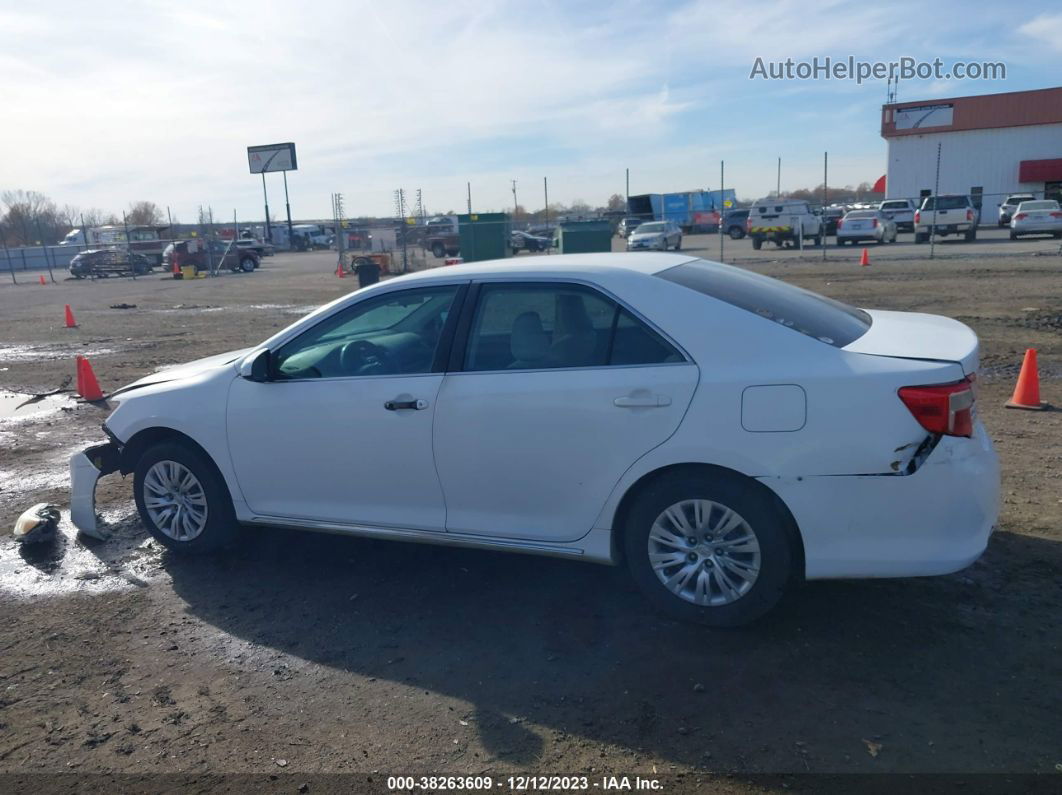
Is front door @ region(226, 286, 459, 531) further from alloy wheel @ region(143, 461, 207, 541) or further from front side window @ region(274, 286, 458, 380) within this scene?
alloy wheel @ region(143, 461, 207, 541)

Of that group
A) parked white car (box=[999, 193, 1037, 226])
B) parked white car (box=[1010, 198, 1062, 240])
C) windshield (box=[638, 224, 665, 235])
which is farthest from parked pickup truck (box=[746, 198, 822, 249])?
parked white car (box=[999, 193, 1037, 226])

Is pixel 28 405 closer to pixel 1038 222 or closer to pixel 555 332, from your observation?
pixel 555 332

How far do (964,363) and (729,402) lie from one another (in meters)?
1.02

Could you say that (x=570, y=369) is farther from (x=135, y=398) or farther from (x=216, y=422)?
(x=135, y=398)

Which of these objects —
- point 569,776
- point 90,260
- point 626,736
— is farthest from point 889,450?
point 90,260

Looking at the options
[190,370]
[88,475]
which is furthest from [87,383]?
[190,370]

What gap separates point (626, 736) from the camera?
343 centimetres

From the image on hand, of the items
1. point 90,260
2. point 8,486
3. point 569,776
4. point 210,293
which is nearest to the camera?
point 569,776

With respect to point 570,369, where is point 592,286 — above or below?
above

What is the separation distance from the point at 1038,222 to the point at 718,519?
3444 centimetres

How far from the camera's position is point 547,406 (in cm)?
426

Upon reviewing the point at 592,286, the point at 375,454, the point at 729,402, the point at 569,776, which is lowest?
the point at 569,776

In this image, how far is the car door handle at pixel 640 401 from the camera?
4023 mm

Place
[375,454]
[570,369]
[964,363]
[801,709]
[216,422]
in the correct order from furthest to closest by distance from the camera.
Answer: [216,422], [375,454], [570,369], [964,363], [801,709]
